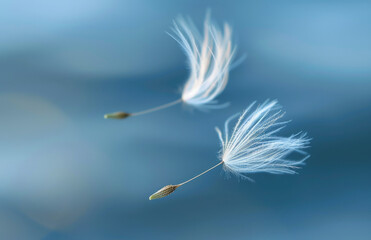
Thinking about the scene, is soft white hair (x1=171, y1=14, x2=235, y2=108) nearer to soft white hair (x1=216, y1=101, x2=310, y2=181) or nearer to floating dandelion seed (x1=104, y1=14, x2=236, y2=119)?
floating dandelion seed (x1=104, y1=14, x2=236, y2=119)

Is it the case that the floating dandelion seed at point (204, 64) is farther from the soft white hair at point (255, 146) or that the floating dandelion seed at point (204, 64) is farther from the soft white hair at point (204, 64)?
the soft white hair at point (255, 146)

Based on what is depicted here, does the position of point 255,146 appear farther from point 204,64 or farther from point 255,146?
point 204,64

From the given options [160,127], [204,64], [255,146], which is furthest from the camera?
[160,127]

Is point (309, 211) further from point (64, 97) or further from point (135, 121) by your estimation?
point (64, 97)

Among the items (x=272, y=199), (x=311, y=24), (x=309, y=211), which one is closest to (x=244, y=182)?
(x=272, y=199)

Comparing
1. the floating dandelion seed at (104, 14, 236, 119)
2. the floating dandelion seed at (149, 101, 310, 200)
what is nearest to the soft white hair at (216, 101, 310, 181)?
the floating dandelion seed at (149, 101, 310, 200)

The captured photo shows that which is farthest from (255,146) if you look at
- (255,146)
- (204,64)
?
(204,64)
